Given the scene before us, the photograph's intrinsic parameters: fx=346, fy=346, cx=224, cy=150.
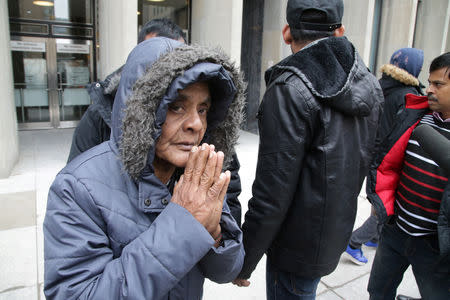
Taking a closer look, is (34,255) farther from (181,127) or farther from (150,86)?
(150,86)

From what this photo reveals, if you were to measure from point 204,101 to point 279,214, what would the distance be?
76 centimetres

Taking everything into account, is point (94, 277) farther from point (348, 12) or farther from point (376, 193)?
point (348, 12)

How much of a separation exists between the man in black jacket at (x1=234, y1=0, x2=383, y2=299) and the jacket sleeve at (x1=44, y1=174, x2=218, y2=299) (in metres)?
0.74

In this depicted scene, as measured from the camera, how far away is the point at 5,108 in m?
5.95

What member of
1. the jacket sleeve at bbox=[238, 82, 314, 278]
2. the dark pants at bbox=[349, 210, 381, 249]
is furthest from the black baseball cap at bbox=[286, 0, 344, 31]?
the dark pants at bbox=[349, 210, 381, 249]

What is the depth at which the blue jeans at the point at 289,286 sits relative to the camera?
1.99 meters

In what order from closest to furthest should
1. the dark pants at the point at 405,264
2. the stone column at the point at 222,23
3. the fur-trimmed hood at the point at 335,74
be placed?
the fur-trimmed hood at the point at 335,74 < the dark pants at the point at 405,264 < the stone column at the point at 222,23

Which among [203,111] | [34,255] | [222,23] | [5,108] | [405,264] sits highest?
[222,23]

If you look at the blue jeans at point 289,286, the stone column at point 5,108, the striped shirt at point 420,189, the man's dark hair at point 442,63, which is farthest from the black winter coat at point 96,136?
the stone column at point 5,108

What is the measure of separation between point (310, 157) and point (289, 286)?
779mm

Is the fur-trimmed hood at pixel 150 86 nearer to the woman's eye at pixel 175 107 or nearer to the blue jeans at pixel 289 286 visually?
the woman's eye at pixel 175 107

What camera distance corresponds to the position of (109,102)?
81.5 inches

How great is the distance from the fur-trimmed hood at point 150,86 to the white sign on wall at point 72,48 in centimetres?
1023

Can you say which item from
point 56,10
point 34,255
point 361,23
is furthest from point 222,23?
point 34,255
